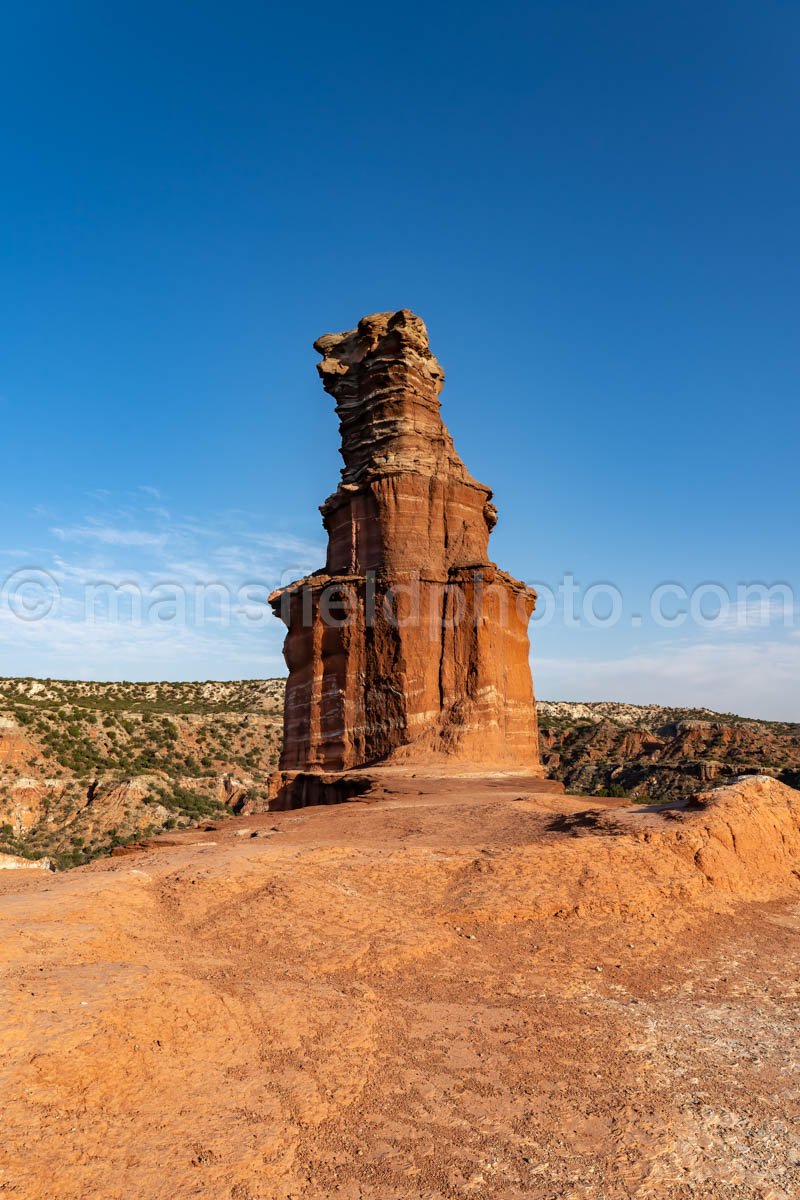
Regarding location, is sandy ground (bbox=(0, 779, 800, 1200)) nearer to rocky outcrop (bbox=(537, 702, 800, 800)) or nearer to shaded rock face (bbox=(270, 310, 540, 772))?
shaded rock face (bbox=(270, 310, 540, 772))

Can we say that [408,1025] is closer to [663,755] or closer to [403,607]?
[403,607]

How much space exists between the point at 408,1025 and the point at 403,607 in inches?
667

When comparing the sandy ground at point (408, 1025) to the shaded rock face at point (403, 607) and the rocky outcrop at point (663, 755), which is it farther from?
the rocky outcrop at point (663, 755)

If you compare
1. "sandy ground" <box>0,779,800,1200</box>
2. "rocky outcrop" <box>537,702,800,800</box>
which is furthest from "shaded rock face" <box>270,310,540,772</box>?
"rocky outcrop" <box>537,702,800,800</box>

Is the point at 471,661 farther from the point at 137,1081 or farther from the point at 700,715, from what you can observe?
the point at 700,715

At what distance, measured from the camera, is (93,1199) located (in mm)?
3721

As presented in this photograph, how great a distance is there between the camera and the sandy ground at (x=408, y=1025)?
167 inches

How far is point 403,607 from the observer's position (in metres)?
23.0

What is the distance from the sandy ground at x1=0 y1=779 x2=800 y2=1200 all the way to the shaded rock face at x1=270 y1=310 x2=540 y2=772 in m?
11.2

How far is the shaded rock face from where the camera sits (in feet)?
73.8

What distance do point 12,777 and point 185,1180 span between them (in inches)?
1681

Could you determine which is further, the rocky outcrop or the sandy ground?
the rocky outcrop

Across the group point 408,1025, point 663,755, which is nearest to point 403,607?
point 408,1025

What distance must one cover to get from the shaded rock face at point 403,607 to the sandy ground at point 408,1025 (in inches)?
441
